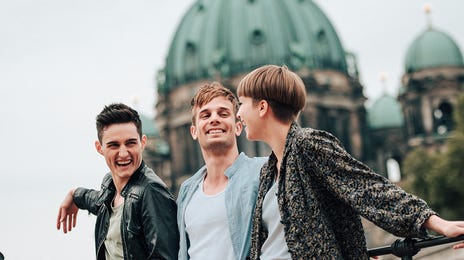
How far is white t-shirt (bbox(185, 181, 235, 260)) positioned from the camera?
3.75 meters

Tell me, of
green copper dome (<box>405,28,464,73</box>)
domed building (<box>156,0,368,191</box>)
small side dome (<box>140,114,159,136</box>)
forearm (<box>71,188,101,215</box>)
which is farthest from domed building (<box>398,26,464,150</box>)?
forearm (<box>71,188,101,215</box>)

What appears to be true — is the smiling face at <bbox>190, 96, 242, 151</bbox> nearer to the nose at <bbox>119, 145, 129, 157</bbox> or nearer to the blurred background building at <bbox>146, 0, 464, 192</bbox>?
the nose at <bbox>119, 145, 129, 157</bbox>

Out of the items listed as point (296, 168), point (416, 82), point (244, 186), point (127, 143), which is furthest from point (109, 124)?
point (416, 82)

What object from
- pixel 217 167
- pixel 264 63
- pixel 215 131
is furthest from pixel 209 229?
pixel 264 63

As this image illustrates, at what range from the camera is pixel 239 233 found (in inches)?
145

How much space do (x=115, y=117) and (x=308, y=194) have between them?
1267mm

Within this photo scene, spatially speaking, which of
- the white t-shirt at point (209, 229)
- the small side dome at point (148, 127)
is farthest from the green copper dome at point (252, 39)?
the white t-shirt at point (209, 229)

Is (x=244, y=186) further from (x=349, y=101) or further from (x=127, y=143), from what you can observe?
(x=349, y=101)

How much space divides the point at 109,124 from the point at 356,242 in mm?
1479

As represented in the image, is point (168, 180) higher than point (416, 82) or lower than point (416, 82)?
lower

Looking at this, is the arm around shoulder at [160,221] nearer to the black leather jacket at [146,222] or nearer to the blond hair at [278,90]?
the black leather jacket at [146,222]

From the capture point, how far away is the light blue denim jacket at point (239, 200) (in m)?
3.68

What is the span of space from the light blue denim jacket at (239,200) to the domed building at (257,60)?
40061 mm

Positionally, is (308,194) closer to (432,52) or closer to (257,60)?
(432,52)
